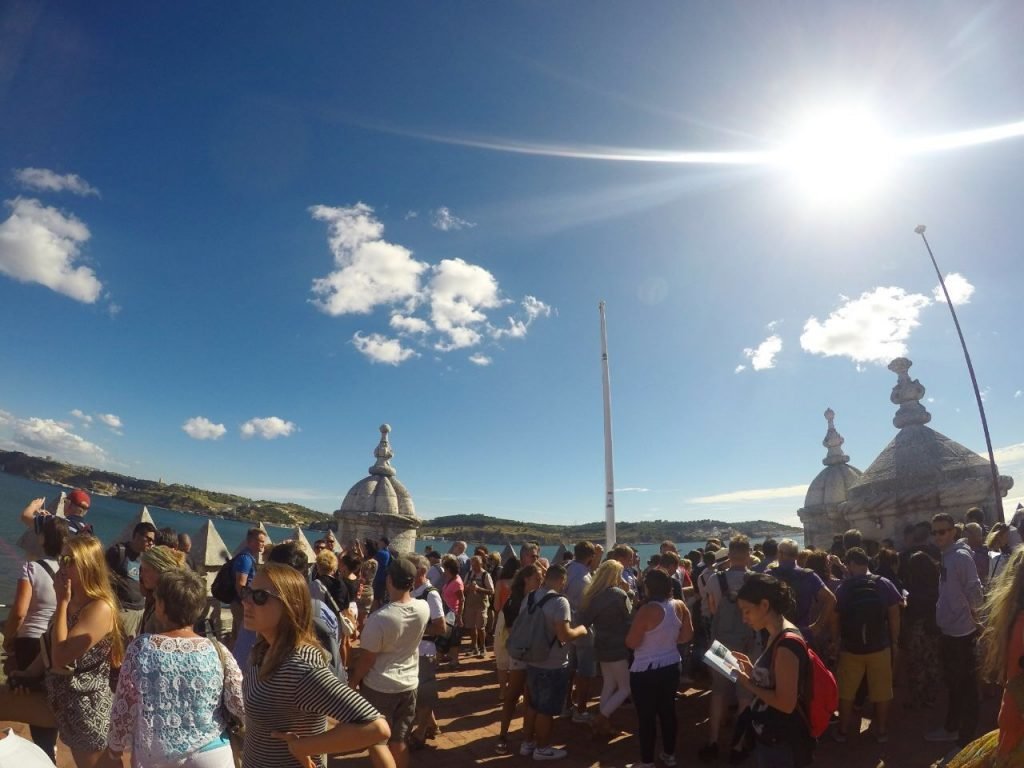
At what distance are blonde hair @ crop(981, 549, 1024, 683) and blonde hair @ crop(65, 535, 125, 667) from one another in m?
4.36

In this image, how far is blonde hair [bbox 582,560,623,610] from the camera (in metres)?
5.87

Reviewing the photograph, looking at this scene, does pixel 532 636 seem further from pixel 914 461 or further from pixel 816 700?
pixel 914 461

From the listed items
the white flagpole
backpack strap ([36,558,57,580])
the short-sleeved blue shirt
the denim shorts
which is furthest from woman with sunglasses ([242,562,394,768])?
the white flagpole

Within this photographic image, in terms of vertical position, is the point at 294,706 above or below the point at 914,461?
below

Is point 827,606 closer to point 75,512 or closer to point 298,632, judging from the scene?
point 298,632

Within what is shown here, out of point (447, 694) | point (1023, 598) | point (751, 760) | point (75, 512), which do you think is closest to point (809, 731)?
point (1023, 598)

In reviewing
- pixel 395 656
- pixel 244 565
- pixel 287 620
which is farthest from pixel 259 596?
pixel 244 565

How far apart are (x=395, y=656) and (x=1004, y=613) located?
363 centimetres

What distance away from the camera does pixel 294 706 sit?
7.69ft

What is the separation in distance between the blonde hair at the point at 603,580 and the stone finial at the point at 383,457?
10.7 m

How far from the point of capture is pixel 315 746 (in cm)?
220

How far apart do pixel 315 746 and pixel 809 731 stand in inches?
103

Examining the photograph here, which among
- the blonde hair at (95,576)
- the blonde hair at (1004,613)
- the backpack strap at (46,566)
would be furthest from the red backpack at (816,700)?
the backpack strap at (46,566)

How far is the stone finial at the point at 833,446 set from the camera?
1797 cm
